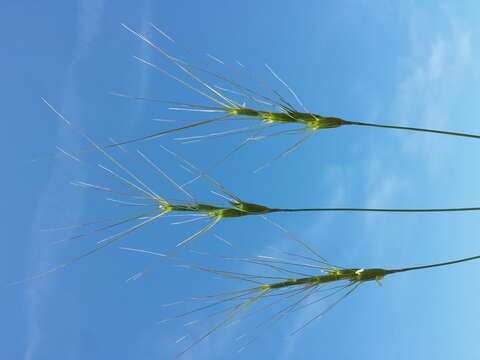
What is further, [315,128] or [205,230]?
A: [315,128]

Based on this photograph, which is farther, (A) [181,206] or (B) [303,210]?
(A) [181,206]

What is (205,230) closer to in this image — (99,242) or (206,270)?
(206,270)

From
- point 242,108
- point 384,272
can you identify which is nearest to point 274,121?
point 242,108

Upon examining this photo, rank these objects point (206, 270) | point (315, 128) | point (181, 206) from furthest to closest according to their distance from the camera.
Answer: point (315, 128) < point (181, 206) < point (206, 270)

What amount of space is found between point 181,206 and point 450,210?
1.31 meters

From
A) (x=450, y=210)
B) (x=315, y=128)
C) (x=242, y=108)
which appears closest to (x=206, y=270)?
(x=242, y=108)

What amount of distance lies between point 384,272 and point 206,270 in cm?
100

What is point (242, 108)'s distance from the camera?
2.20m

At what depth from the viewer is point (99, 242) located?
1.98 meters

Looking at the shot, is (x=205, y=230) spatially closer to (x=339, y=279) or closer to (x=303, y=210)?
(x=303, y=210)

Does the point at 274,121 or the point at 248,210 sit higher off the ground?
the point at 274,121

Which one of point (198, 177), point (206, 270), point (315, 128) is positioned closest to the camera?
point (206, 270)

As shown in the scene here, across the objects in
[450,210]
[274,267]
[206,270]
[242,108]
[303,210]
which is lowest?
[206,270]

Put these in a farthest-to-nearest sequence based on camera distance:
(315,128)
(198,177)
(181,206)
Result: (315,128), (181,206), (198,177)
